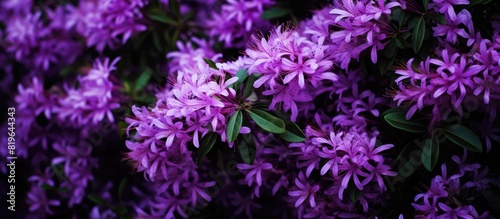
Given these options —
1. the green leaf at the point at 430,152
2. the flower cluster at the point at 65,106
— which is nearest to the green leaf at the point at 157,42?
the flower cluster at the point at 65,106

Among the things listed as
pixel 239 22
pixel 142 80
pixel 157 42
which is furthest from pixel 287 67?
pixel 157 42

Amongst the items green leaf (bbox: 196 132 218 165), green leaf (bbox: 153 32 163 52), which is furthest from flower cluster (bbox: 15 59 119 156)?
green leaf (bbox: 196 132 218 165)

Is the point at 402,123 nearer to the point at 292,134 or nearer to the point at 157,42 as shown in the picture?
the point at 292,134

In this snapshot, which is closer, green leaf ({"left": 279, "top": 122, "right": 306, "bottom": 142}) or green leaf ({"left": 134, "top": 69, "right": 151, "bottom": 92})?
green leaf ({"left": 279, "top": 122, "right": 306, "bottom": 142})

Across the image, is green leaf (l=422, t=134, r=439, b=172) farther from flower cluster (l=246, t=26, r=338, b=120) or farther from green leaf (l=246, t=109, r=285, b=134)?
green leaf (l=246, t=109, r=285, b=134)

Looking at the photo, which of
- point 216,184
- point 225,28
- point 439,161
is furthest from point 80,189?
point 439,161

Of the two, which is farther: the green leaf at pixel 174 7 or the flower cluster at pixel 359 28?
the green leaf at pixel 174 7

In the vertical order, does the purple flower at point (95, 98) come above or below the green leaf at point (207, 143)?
above

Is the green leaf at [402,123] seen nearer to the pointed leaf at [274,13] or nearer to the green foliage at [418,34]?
the green foliage at [418,34]

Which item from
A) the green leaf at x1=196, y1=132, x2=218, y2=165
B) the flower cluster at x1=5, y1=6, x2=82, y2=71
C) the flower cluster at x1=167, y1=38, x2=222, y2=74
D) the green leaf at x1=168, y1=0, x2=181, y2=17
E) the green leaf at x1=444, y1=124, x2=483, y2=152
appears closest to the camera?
the green leaf at x1=444, y1=124, x2=483, y2=152
